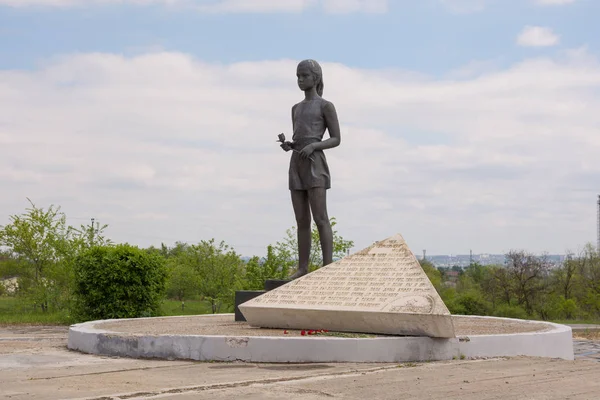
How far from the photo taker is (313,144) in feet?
38.0

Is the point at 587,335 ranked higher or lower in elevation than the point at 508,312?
lower

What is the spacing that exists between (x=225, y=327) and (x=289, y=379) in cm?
366

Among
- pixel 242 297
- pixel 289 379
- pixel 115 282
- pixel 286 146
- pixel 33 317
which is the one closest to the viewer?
pixel 289 379

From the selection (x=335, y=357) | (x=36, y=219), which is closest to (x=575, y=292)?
(x=36, y=219)

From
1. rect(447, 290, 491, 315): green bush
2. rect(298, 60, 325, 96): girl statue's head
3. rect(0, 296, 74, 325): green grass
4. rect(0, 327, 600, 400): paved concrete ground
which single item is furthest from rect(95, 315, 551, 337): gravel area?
rect(447, 290, 491, 315): green bush

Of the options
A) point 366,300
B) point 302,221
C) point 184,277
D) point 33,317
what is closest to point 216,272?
point 184,277

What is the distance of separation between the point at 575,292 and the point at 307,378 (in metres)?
28.3

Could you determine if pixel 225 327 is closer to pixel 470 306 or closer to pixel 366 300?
pixel 366 300

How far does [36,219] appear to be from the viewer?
60.2 feet

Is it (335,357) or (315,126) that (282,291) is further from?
(315,126)

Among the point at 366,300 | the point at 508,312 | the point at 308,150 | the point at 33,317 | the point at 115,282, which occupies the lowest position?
the point at 508,312

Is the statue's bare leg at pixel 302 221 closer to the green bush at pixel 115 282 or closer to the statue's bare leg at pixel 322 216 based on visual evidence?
the statue's bare leg at pixel 322 216

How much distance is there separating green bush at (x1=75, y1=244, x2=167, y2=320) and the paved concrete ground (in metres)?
5.47

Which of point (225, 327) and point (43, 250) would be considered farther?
point (43, 250)
